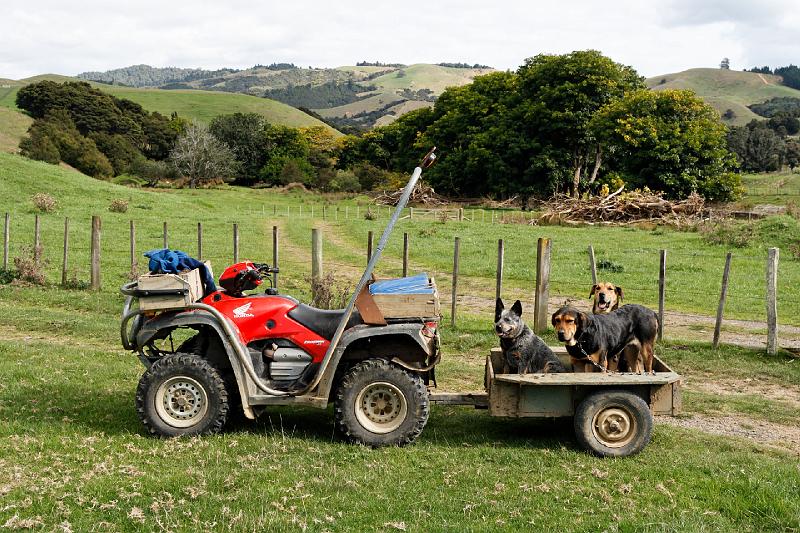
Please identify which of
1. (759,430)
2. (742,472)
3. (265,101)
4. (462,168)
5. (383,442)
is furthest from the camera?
(265,101)

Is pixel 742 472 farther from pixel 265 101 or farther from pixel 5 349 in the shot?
pixel 265 101

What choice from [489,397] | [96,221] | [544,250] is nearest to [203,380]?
[489,397]

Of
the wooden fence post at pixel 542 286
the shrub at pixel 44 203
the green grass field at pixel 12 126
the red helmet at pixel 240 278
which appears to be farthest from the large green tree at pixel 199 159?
the red helmet at pixel 240 278

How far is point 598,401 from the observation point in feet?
23.7

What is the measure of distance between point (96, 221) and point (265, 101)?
13680 centimetres

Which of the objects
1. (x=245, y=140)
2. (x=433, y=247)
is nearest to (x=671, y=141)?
(x=433, y=247)

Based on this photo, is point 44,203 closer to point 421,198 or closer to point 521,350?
point 421,198

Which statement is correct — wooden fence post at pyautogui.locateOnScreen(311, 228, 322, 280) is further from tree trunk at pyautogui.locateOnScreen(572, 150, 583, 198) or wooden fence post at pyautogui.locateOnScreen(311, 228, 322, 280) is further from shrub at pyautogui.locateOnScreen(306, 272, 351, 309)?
tree trunk at pyautogui.locateOnScreen(572, 150, 583, 198)

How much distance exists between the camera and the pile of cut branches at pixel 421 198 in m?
58.9

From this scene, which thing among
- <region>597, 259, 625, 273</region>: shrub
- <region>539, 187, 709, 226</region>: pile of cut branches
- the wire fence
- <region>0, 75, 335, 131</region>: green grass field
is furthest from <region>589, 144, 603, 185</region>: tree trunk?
<region>0, 75, 335, 131</region>: green grass field

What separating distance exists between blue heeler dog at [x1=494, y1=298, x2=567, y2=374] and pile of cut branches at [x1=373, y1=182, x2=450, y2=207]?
50.5 m

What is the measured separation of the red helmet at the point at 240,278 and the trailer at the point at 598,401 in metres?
2.76

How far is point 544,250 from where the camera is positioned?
14.5 meters

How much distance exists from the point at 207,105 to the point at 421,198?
313 ft
